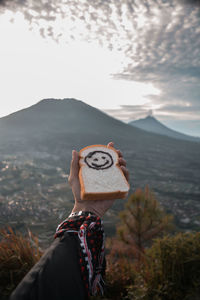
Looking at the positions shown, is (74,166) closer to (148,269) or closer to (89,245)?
(89,245)

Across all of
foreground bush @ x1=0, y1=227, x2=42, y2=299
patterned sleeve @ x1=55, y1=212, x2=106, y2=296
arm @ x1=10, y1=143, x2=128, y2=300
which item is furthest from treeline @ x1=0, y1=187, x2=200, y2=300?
arm @ x1=10, y1=143, x2=128, y2=300

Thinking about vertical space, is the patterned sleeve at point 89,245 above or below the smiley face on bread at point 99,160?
below

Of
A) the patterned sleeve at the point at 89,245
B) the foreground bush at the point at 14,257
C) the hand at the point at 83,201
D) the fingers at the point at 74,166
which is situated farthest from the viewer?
the fingers at the point at 74,166

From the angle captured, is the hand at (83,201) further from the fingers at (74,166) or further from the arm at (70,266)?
the arm at (70,266)

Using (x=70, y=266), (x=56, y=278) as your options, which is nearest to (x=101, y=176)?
(x=70, y=266)

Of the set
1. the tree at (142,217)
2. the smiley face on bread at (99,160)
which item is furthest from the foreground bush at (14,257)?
the tree at (142,217)
